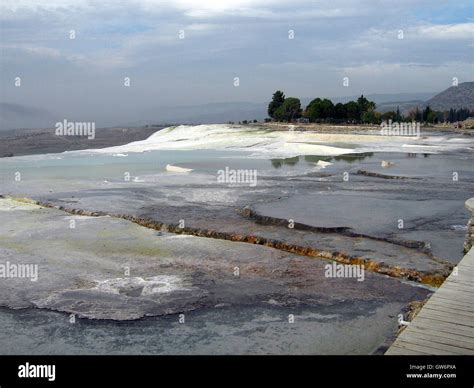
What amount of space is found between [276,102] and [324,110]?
1352 cm

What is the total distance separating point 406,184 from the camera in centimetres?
2136

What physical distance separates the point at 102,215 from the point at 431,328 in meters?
11.2

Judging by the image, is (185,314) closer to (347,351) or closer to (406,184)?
(347,351)

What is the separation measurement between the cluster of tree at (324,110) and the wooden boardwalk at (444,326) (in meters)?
76.9

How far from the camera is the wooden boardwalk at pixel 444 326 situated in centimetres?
599

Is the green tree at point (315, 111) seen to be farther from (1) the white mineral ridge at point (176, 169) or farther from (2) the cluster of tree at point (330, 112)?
(1) the white mineral ridge at point (176, 169)

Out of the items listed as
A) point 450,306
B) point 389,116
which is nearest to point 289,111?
point 389,116

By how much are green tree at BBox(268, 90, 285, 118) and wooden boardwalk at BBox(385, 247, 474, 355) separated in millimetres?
90579

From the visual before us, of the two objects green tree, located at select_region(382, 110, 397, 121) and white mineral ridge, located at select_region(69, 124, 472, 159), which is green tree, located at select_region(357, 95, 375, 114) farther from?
white mineral ridge, located at select_region(69, 124, 472, 159)

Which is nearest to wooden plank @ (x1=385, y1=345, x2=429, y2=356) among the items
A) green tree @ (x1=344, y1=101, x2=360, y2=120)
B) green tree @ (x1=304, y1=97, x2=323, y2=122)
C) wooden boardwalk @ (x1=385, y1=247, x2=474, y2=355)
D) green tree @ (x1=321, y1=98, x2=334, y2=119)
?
wooden boardwalk @ (x1=385, y1=247, x2=474, y2=355)

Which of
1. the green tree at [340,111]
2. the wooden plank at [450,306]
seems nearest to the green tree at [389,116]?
the green tree at [340,111]

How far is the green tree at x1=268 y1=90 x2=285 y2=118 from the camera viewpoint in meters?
97.7
